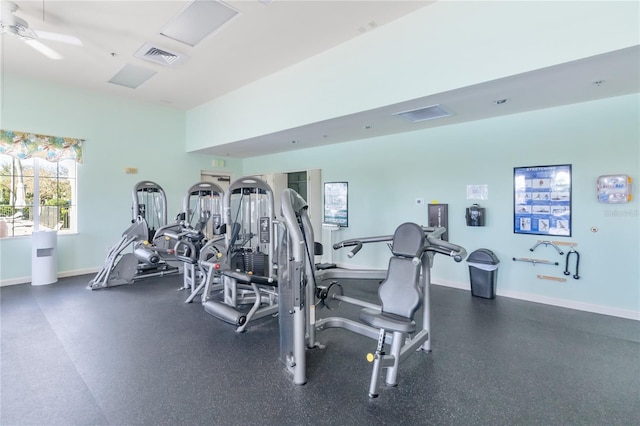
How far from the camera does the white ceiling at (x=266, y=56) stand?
10.2 feet

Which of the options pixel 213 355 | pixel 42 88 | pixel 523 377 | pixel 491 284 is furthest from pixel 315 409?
pixel 42 88

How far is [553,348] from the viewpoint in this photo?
9.57 ft

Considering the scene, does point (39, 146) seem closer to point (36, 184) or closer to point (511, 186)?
point (36, 184)

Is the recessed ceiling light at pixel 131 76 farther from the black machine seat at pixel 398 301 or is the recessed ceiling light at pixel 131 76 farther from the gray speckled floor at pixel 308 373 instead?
the black machine seat at pixel 398 301

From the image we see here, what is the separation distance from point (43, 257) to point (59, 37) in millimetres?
3464

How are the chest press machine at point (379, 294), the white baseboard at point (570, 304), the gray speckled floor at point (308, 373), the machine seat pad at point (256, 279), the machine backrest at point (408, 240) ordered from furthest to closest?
the white baseboard at point (570, 304) < the machine seat pad at point (256, 279) < the machine backrest at point (408, 240) < the chest press machine at point (379, 294) < the gray speckled floor at point (308, 373)

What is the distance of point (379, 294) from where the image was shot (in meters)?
2.61

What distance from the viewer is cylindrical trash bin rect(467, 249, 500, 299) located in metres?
4.34

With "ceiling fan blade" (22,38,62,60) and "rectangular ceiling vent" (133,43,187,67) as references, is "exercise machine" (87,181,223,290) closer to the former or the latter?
"rectangular ceiling vent" (133,43,187,67)

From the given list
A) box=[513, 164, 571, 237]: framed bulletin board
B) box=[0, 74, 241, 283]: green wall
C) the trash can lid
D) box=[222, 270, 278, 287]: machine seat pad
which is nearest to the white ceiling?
box=[0, 74, 241, 283]: green wall

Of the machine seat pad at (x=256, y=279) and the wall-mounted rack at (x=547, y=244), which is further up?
the wall-mounted rack at (x=547, y=244)

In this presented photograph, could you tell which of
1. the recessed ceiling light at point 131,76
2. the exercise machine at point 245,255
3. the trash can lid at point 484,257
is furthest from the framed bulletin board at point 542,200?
the recessed ceiling light at point 131,76

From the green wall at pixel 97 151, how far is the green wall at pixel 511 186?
3.97m

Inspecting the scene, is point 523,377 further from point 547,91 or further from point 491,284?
point 547,91
